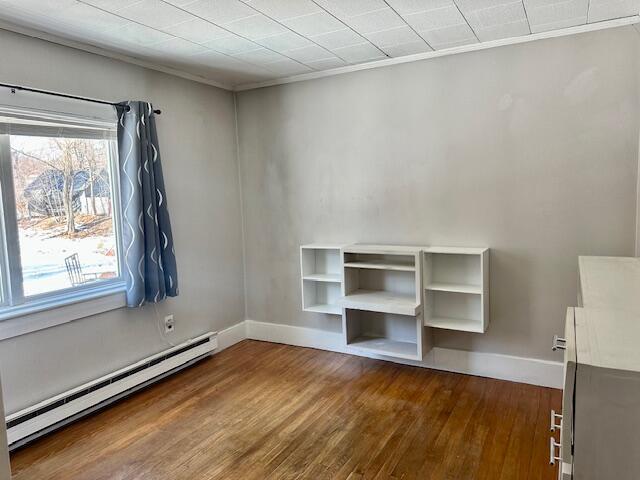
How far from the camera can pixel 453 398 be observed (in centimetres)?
316

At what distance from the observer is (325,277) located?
3.97m

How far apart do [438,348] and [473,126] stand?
1757mm

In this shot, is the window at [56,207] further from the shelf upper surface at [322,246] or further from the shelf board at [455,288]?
the shelf board at [455,288]

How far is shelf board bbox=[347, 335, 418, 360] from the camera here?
351 cm

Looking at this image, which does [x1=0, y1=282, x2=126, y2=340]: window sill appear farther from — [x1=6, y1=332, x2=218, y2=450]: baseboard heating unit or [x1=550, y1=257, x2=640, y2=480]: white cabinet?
[x1=550, y1=257, x2=640, y2=480]: white cabinet

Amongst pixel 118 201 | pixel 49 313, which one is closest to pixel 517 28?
pixel 118 201

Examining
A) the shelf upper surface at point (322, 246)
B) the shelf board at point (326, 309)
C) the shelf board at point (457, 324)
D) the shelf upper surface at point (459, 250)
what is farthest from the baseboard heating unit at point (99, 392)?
the shelf upper surface at point (459, 250)

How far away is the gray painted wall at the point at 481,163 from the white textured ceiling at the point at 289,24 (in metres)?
0.29

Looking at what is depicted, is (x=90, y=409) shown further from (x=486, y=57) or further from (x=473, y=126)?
(x=486, y=57)

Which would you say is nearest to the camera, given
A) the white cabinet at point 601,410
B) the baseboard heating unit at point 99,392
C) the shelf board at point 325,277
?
the white cabinet at point 601,410

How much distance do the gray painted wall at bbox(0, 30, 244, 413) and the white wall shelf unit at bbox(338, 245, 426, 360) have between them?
1.28m

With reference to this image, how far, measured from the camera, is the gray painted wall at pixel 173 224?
2766mm

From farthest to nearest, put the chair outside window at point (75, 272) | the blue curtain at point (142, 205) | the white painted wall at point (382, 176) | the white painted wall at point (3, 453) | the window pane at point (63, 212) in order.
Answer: the blue curtain at point (142, 205)
the chair outside window at point (75, 272)
the white painted wall at point (382, 176)
the window pane at point (63, 212)
the white painted wall at point (3, 453)

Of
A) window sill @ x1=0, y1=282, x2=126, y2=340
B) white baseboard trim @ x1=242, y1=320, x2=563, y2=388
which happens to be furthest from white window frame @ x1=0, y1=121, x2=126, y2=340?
white baseboard trim @ x1=242, y1=320, x2=563, y2=388
